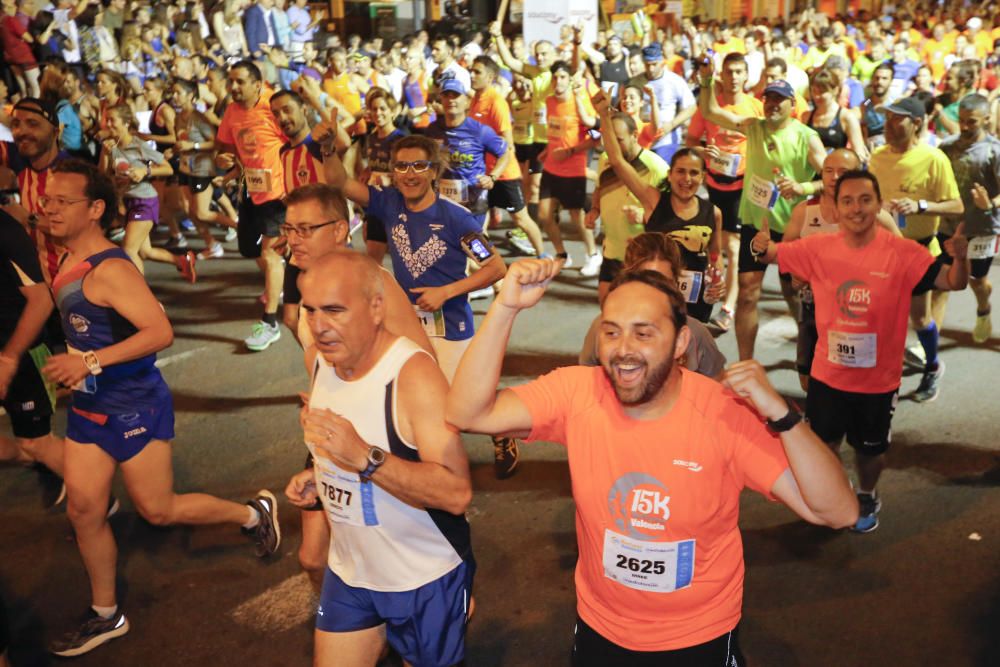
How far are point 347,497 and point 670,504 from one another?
957mm

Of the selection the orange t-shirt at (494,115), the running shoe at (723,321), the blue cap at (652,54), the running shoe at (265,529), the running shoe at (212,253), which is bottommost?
the running shoe at (212,253)

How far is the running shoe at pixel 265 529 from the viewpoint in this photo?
174 inches

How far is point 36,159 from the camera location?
20.0 feet

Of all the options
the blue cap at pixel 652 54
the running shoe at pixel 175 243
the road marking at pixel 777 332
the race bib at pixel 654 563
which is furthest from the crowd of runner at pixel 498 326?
the running shoe at pixel 175 243

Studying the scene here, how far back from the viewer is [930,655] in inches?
150

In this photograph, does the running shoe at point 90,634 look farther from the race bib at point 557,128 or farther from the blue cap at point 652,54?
the blue cap at point 652,54

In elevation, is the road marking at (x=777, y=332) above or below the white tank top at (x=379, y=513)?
below

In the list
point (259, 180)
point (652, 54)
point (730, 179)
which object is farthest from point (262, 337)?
point (652, 54)

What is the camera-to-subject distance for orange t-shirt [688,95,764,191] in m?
7.91

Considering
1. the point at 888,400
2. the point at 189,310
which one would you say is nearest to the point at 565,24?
the point at 189,310

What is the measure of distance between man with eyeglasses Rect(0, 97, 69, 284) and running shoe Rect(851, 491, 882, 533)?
4632 millimetres

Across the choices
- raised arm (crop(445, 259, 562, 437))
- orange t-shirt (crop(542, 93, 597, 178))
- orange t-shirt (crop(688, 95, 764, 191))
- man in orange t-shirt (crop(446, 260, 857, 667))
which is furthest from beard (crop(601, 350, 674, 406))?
orange t-shirt (crop(542, 93, 597, 178))

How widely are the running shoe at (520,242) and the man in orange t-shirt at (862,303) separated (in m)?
5.91

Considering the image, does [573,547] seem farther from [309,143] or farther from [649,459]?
[309,143]
